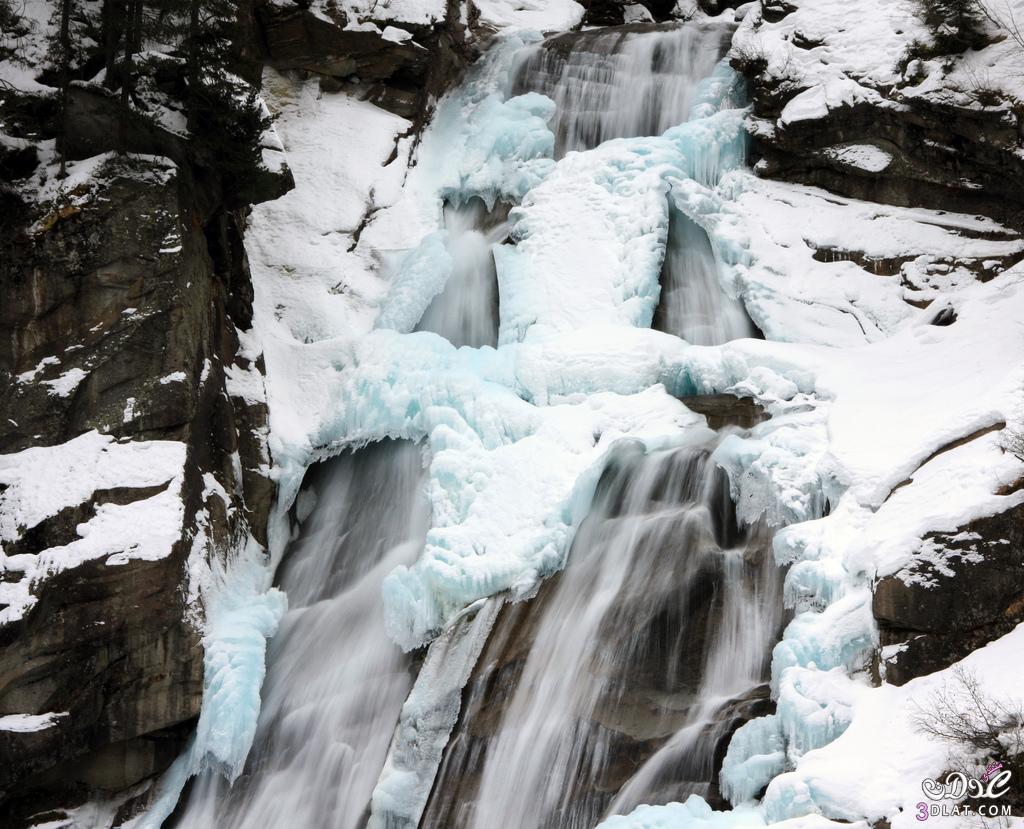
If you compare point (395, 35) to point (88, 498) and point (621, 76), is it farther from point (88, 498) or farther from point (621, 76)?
point (88, 498)

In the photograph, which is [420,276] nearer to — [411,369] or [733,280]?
[411,369]

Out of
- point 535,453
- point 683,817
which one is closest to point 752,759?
point 683,817

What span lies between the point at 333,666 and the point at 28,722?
8.89 ft

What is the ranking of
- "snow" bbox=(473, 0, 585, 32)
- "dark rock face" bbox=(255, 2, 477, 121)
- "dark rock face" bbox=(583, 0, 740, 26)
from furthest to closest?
"dark rock face" bbox=(583, 0, 740, 26) < "snow" bbox=(473, 0, 585, 32) < "dark rock face" bbox=(255, 2, 477, 121)

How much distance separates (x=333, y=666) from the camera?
1031 cm

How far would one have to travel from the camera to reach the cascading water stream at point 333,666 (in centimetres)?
938

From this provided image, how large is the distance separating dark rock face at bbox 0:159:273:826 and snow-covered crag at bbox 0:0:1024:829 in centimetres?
4

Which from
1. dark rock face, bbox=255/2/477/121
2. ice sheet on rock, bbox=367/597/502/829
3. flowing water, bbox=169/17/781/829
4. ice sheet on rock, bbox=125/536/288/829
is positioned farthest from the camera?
dark rock face, bbox=255/2/477/121

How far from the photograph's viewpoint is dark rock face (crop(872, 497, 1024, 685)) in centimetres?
693

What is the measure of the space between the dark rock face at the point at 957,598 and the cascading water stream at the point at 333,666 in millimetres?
4607

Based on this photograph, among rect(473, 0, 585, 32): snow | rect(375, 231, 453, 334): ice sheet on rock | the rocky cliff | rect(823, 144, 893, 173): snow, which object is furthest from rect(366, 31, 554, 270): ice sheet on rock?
rect(823, 144, 893, 173): snow

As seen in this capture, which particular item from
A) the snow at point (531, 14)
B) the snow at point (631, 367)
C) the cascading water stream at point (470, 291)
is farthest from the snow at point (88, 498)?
the snow at point (531, 14)

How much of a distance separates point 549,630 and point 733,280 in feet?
18.3

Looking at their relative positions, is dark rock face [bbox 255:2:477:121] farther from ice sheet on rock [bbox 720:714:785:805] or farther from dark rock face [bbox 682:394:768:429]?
ice sheet on rock [bbox 720:714:785:805]
